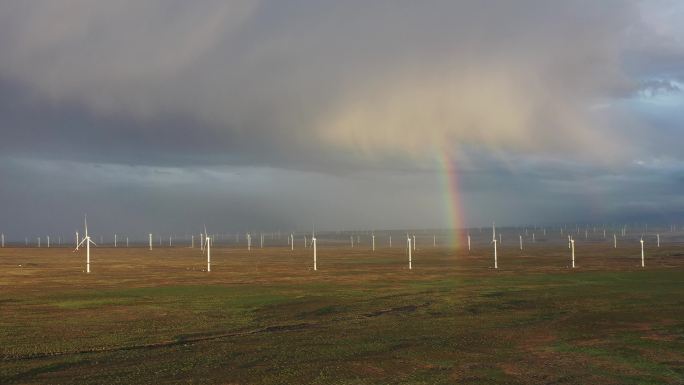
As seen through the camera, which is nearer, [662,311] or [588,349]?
[588,349]

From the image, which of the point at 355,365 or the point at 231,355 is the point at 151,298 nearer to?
the point at 231,355

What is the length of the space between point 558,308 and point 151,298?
1187 inches

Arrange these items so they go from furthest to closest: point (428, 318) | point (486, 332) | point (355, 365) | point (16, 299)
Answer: point (16, 299) < point (428, 318) < point (486, 332) < point (355, 365)

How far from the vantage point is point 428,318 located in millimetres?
35281

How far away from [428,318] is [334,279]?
34.4 metres

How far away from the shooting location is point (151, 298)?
4891 cm

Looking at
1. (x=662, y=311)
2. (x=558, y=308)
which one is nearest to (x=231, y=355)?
(x=558, y=308)

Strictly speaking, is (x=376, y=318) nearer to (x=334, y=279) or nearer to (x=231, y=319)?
(x=231, y=319)

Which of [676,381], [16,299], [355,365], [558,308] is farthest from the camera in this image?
[16,299]


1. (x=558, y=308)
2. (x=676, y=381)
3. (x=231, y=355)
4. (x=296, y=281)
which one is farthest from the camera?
(x=296, y=281)

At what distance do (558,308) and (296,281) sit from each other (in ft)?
109

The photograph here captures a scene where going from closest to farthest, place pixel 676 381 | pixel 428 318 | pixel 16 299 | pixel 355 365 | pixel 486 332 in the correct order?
pixel 676 381 < pixel 355 365 < pixel 486 332 < pixel 428 318 < pixel 16 299

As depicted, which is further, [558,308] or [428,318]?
[558,308]

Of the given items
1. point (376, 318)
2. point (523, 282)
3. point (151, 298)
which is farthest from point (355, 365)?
point (523, 282)
